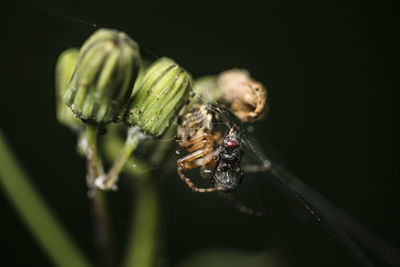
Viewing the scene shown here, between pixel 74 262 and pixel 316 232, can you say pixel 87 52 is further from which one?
pixel 316 232

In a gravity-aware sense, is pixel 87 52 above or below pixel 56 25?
above

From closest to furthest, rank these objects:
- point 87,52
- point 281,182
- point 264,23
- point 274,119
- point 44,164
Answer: point 87,52 → point 281,182 → point 44,164 → point 274,119 → point 264,23

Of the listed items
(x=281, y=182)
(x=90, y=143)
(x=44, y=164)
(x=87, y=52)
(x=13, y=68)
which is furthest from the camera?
(x=44, y=164)

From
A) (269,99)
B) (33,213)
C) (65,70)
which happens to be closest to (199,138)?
(65,70)

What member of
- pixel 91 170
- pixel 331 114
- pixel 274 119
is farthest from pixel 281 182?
pixel 331 114

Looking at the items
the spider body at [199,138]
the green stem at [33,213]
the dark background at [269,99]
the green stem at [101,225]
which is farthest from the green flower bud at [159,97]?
the dark background at [269,99]

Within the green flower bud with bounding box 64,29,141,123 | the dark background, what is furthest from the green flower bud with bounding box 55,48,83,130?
the dark background
